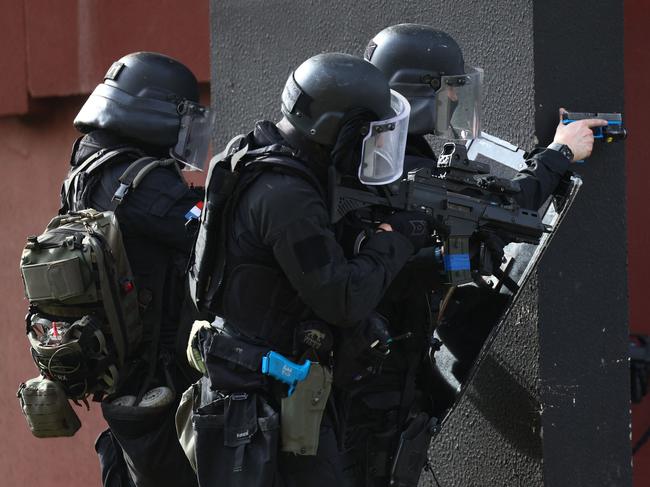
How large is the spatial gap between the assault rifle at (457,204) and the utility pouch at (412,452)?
17.2 inches

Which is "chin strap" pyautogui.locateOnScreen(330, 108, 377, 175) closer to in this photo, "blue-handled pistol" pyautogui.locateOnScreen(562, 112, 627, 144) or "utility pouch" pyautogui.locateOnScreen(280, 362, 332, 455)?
"utility pouch" pyautogui.locateOnScreen(280, 362, 332, 455)

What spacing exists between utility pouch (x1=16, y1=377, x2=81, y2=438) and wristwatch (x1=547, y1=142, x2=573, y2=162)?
1686 millimetres

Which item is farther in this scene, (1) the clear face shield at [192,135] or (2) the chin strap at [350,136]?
(1) the clear face shield at [192,135]

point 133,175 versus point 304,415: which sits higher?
point 133,175

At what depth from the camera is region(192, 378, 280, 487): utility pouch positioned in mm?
3100

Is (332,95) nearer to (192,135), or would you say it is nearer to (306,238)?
(306,238)

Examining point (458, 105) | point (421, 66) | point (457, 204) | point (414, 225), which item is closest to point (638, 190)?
point (458, 105)

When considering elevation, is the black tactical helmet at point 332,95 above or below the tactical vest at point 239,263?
above

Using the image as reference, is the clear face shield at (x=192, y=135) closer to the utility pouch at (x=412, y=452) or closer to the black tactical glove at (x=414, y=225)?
the black tactical glove at (x=414, y=225)

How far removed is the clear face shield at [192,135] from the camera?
4.14 meters

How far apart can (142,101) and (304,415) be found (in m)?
1.43

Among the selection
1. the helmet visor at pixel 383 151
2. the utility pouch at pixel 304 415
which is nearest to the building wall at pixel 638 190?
the helmet visor at pixel 383 151

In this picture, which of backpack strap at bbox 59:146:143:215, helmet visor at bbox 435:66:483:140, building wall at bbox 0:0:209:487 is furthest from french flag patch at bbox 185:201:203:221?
building wall at bbox 0:0:209:487

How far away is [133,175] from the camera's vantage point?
3.79m
